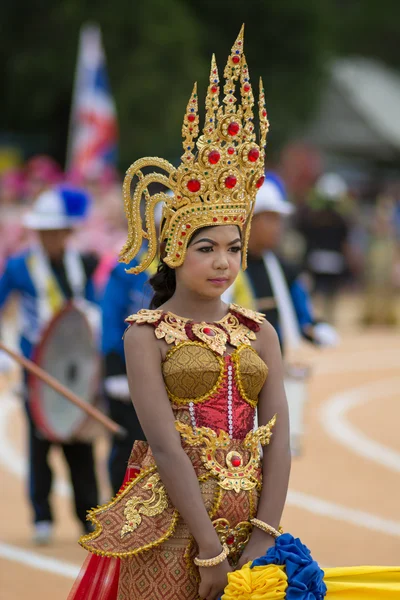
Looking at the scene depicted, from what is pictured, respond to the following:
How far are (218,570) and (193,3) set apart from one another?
29.7 metres

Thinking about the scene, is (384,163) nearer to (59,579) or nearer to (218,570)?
(59,579)

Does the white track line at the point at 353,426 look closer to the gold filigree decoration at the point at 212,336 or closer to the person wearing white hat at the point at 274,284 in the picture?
the person wearing white hat at the point at 274,284

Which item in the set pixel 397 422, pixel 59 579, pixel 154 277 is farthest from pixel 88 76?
pixel 154 277

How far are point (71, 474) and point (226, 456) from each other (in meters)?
3.98

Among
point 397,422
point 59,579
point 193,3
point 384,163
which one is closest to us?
point 59,579

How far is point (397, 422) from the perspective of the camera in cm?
1161

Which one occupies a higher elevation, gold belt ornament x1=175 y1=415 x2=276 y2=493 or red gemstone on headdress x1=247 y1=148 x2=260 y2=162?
red gemstone on headdress x1=247 y1=148 x2=260 y2=162

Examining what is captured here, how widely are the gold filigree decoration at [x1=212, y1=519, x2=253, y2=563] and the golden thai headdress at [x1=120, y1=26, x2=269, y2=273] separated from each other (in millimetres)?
829

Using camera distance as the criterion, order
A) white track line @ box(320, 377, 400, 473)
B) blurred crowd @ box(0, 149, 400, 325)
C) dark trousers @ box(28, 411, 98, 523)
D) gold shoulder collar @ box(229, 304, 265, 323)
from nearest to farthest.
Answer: gold shoulder collar @ box(229, 304, 265, 323)
dark trousers @ box(28, 411, 98, 523)
white track line @ box(320, 377, 400, 473)
blurred crowd @ box(0, 149, 400, 325)

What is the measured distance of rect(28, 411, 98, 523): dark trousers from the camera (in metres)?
7.65

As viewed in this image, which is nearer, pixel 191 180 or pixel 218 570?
pixel 218 570

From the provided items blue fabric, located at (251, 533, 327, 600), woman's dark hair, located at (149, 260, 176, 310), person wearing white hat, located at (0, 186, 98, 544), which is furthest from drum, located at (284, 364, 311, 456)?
blue fabric, located at (251, 533, 327, 600)

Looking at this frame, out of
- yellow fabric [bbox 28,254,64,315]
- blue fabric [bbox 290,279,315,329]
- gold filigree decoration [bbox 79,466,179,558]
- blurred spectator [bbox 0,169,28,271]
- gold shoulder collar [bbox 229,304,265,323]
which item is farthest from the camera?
blurred spectator [bbox 0,169,28,271]

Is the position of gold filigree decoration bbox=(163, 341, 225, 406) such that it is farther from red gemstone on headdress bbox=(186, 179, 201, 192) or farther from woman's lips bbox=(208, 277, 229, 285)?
red gemstone on headdress bbox=(186, 179, 201, 192)
